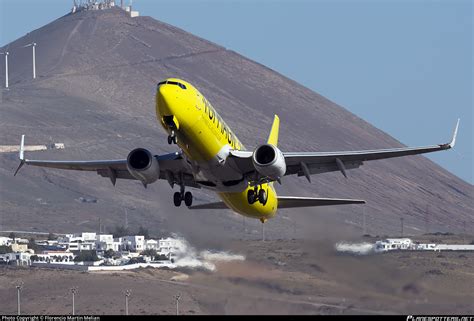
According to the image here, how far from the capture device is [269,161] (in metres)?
63.7

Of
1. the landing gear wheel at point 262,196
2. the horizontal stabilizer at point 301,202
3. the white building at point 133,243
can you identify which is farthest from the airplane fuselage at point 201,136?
the white building at point 133,243

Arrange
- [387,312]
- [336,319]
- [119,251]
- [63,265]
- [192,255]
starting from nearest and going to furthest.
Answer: [336,319]
[387,312]
[192,255]
[63,265]
[119,251]

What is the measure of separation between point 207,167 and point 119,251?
9525 centimetres

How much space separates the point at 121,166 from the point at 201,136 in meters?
9.14

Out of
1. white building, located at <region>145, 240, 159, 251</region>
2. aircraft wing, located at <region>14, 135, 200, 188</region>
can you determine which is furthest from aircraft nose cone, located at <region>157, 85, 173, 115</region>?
white building, located at <region>145, 240, 159, 251</region>

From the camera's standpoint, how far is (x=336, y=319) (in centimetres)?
5809

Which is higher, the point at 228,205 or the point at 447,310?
the point at 228,205

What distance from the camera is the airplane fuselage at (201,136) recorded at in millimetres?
60000

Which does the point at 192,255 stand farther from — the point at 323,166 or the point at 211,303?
the point at 323,166

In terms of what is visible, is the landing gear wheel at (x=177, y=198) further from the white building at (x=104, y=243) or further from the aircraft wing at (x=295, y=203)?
the white building at (x=104, y=243)

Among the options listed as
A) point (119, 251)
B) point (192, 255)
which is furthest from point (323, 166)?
point (119, 251)

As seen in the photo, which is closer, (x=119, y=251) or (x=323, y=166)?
(x=323, y=166)

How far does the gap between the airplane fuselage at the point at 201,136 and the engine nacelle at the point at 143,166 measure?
1891 millimetres

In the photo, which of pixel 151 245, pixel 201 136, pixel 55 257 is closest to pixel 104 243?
pixel 55 257
